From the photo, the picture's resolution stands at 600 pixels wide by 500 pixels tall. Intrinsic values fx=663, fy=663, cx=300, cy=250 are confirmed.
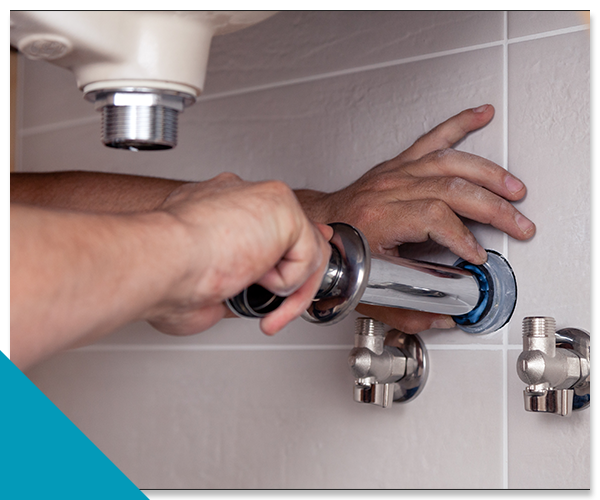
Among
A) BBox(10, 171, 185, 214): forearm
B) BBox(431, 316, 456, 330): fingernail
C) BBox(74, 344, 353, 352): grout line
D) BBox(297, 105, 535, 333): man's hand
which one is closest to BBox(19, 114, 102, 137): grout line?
BBox(10, 171, 185, 214): forearm

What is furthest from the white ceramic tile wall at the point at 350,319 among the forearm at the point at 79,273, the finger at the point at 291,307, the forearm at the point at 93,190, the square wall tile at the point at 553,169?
the forearm at the point at 79,273

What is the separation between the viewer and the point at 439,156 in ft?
1.87

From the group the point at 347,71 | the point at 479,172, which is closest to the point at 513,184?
the point at 479,172

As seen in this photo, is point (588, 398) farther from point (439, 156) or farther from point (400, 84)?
point (400, 84)

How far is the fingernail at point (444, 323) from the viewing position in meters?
0.58

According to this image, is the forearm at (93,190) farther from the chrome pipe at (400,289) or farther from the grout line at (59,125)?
the chrome pipe at (400,289)

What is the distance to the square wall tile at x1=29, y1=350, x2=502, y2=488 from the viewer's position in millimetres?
603

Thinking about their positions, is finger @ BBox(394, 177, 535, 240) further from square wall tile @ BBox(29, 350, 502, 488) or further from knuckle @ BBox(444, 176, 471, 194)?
square wall tile @ BBox(29, 350, 502, 488)

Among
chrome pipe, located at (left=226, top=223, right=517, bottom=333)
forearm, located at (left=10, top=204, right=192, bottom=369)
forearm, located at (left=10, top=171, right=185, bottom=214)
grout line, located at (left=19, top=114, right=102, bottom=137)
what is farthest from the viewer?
grout line, located at (left=19, top=114, right=102, bottom=137)

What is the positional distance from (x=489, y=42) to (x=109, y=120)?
35cm

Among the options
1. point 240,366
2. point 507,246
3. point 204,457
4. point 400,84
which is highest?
point 400,84

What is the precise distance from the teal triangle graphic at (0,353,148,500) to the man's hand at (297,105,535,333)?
281mm

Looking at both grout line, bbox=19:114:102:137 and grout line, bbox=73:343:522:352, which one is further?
grout line, bbox=19:114:102:137
